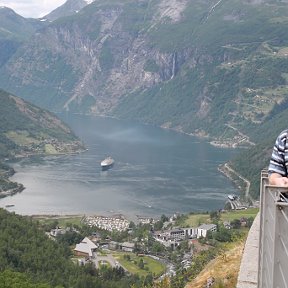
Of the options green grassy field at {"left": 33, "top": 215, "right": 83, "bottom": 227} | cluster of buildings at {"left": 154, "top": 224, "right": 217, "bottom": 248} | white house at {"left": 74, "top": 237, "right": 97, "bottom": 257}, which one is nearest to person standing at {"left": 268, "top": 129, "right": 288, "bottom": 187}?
white house at {"left": 74, "top": 237, "right": 97, "bottom": 257}

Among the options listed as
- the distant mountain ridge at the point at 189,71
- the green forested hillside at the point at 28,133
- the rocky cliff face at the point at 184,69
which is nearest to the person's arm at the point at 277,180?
the green forested hillside at the point at 28,133

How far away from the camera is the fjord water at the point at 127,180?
51.1m

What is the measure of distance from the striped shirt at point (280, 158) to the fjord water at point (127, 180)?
44847 millimetres

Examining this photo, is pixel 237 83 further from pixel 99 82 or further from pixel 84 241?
pixel 84 241

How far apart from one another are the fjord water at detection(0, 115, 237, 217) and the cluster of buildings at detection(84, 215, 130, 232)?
1.92 meters

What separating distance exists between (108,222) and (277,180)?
42.7 meters

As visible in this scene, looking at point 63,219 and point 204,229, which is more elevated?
point 204,229

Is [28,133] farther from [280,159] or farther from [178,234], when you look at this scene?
[280,159]

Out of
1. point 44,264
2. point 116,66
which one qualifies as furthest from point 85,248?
point 116,66

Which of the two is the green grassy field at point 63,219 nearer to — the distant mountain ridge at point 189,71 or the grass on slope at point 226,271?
the grass on slope at point 226,271

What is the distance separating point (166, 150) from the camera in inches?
3435

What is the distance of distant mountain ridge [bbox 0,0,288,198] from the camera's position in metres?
122

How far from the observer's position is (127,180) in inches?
2466

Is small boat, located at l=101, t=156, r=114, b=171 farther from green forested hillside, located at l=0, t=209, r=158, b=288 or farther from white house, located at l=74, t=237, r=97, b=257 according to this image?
green forested hillside, located at l=0, t=209, r=158, b=288
